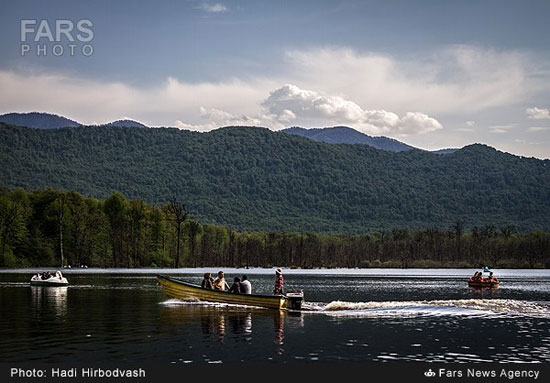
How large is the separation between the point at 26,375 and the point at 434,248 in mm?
159559

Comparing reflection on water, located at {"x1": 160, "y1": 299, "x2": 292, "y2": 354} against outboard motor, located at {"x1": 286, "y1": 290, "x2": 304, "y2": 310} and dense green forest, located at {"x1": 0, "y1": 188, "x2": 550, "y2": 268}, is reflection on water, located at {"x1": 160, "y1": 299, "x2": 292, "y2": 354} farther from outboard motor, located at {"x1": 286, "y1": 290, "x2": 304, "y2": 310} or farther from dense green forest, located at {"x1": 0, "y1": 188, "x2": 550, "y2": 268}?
dense green forest, located at {"x1": 0, "y1": 188, "x2": 550, "y2": 268}

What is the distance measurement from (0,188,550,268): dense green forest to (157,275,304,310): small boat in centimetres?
7717

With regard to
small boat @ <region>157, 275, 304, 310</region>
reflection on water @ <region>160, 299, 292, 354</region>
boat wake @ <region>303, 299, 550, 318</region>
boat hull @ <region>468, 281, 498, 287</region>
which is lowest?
boat hull @ <region>468, 281, 498, 287</region>

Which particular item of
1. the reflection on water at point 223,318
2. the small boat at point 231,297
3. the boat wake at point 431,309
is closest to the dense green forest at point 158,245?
the small boat at point 231,297

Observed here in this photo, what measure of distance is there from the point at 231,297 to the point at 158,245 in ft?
346

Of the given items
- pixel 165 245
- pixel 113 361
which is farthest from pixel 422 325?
pixel 165 245

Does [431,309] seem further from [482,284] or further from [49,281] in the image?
[49,281]

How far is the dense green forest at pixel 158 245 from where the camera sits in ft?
416

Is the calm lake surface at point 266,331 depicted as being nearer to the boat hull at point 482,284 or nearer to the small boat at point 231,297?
the small boat at point 231,297

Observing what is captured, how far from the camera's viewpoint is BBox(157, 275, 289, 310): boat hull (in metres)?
43.9

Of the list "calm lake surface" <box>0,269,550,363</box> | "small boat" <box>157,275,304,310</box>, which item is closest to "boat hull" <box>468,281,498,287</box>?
"calm lake surface" <box>0,269,550,363</box>

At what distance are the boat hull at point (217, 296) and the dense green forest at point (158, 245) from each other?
7687cm

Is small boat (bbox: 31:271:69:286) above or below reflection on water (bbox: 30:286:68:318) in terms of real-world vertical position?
above

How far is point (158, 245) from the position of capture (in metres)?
149
